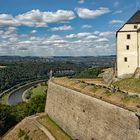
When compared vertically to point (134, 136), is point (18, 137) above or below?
below

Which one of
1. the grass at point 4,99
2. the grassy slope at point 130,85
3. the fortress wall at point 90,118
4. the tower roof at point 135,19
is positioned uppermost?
the tower roof at point 135,19

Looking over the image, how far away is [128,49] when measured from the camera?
76.4 ft

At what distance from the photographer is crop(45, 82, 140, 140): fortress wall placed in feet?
39.0

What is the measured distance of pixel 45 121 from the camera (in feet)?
76.3

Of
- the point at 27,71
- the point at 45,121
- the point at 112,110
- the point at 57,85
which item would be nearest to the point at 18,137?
the point at 45,121

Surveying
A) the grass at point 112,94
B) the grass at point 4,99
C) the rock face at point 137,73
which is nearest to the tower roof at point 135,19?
the rock face at point 137,73

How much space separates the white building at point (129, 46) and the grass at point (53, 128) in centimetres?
672

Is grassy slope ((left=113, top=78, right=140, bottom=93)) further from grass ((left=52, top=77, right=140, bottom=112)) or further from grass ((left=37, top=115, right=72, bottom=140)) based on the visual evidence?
grass ((left=37, top=115, right=72, bottom=140))

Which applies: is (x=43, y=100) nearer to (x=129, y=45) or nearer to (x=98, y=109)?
(x=129, y=45)

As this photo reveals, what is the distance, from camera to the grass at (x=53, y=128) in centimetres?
1872

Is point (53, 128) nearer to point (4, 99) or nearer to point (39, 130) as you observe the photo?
point (39, 130)

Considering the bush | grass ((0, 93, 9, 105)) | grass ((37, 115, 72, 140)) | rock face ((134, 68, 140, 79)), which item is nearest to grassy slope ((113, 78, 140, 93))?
rock face ((134, 68, 140, 79))

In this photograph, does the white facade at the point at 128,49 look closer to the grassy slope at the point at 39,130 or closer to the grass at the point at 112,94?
the grass at the point at 112,94

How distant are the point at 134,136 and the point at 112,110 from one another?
7.16 ft
